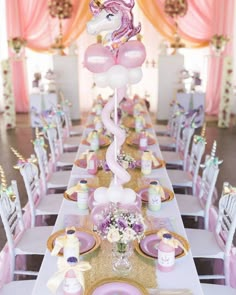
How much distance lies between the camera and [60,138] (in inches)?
199

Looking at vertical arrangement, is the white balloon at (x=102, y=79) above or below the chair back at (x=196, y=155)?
above

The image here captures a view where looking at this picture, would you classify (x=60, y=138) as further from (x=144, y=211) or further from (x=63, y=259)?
(x=63, y=259)

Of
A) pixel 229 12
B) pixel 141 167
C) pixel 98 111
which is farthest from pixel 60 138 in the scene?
pixel 229 12

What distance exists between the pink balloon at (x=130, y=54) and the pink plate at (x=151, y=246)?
1028mm

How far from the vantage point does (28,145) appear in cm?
670

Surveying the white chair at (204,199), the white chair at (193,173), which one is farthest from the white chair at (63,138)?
the white chair at (204,199)

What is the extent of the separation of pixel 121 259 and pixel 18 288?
0.67 meters

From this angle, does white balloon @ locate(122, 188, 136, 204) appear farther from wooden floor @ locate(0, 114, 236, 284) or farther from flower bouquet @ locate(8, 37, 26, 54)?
flower bouquet @ locate(8, 37, 26, 54)

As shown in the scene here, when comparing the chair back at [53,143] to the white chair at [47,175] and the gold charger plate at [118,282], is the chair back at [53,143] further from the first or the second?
the gold charger plate at [118,282]

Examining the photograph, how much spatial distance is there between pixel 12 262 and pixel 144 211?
3.12ft

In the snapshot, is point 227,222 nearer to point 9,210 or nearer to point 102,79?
point 102,79

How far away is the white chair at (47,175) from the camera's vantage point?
3.97 metres

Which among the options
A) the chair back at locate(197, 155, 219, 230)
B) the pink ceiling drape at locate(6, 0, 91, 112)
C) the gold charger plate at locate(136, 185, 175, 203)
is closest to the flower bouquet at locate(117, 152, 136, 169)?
the gold charger plate at locate(136, 185, 175, 203)

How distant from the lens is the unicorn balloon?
246cm
